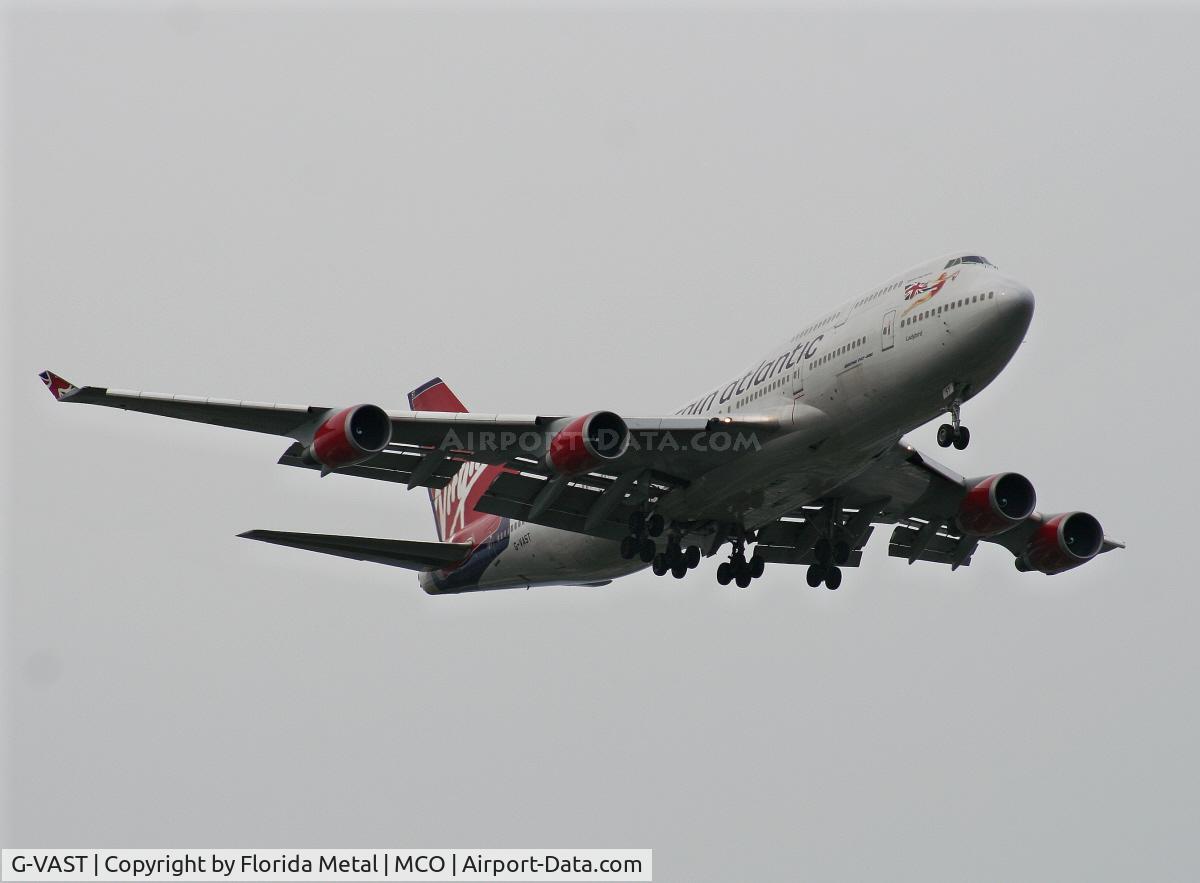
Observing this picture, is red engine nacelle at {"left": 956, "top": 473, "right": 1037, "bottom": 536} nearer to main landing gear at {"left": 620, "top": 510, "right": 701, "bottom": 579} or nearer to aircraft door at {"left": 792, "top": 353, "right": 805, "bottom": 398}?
main landing gear at {"left": 620, "top": 510, "right": 701, "bottom": 579}

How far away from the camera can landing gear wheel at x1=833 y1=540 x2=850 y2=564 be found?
1642 inches

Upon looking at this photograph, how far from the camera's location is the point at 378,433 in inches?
1325

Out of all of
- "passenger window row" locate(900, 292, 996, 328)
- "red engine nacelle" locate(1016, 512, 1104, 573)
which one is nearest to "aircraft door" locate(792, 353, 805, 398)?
"passenger window row" locate(900, 292, 996, 328)

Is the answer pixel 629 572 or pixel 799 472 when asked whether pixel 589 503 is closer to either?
pixel 629 572

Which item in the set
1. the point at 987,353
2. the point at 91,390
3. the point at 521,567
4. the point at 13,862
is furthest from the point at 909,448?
the point at 13,862

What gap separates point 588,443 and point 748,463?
4186mm

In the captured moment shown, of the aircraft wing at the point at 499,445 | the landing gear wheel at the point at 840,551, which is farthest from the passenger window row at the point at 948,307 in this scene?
the landing gear wheel at the point at 840,551

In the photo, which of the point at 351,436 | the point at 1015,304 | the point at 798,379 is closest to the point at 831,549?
the point at 798,379

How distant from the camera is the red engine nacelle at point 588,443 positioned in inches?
1347

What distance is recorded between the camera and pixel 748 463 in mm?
36219

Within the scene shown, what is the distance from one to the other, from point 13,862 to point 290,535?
10.7 m

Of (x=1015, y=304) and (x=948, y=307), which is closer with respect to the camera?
(x=1015, y=304)

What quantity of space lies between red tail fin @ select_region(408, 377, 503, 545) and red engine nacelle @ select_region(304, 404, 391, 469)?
419 inches

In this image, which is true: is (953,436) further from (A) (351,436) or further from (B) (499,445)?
(A) (351,436)
